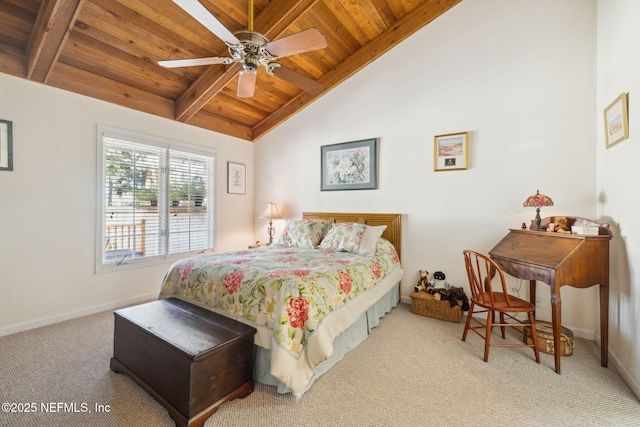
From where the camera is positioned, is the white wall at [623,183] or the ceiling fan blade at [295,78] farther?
the ceiling fan blade at [295,78]

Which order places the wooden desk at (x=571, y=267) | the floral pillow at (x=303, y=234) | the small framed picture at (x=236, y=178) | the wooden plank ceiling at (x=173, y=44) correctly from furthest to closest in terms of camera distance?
the small framed picture at (x=236, y=178) < the floral pillow at (x=303, y=234) < the wooden plank ceiling at (x=173, y=44) < the wooden desk at (x=571, y=267)

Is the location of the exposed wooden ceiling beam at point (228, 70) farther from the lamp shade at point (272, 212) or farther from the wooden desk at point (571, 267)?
the wooden desk at point (571, 267)

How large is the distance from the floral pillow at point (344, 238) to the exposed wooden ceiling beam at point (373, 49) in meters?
2.16

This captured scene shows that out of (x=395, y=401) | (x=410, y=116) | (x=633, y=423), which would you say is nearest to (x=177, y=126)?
A: (x=410, y=116)

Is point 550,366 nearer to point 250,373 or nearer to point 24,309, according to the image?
point 250,373

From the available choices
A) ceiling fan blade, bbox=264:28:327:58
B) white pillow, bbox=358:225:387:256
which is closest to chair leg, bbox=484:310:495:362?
white pillow, bbox=358:225:387:256

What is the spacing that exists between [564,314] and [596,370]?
746 millimetres

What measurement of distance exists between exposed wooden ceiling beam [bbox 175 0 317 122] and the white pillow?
229cm

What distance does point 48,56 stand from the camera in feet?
8.27

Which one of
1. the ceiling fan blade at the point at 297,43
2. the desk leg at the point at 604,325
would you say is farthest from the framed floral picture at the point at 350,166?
the desk leg at the point at 604,325

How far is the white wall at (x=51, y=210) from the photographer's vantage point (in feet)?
8.63

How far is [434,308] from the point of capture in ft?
9.99

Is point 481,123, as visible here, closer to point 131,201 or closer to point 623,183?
point 623,183

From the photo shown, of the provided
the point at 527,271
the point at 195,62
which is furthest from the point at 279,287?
the point at 527,271
